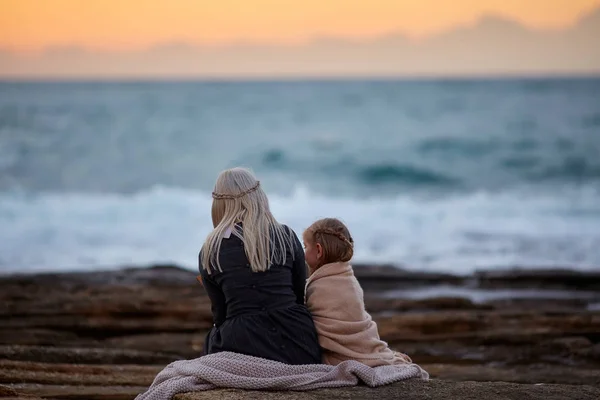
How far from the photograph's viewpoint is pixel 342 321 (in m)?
5.04

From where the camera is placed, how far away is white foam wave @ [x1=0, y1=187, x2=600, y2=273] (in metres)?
15.5

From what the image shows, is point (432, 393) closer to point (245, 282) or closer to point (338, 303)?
point (338, 303)

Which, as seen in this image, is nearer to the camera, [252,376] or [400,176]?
[252,376]

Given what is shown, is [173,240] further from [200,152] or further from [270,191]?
[200,152]

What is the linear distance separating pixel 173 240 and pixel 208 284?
12.8m

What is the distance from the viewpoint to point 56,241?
1709 centimetres

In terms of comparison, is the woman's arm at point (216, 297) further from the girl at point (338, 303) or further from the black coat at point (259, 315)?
the girl at point (338, 303)

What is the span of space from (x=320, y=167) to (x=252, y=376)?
27.6 meters

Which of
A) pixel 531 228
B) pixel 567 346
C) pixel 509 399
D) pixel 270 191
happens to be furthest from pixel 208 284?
pixel 270 191

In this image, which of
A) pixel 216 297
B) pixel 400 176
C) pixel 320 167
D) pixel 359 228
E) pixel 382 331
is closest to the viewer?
pixel 216 297

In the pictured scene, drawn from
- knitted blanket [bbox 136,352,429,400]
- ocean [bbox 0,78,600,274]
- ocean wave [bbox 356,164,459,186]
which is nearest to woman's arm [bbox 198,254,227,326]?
knitted blanket [bbox 136,352,429,400]

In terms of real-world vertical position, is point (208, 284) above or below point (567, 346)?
above

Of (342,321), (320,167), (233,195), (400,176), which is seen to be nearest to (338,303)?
(342,321)

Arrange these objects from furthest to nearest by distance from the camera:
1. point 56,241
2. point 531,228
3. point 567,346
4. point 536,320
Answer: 1. point 531,228
2. point 56,241
3. point 536,320
4. point 567,346
